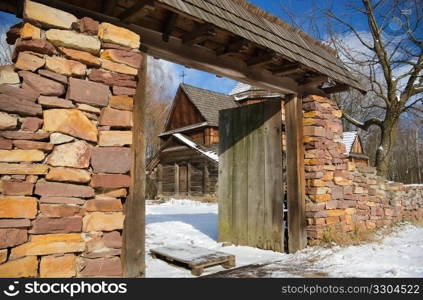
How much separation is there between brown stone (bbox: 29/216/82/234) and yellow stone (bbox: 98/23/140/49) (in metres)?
1.67

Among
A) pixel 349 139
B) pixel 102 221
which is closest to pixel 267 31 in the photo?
pixel 102 221

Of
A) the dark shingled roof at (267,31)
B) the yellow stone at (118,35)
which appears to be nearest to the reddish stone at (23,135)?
the yellow stone at (118,35)

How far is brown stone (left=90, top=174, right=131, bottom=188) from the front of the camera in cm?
315

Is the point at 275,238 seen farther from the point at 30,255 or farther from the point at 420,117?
the point at 420,117

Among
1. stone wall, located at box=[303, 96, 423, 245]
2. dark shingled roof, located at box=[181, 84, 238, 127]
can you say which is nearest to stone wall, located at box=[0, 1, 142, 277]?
stone wall, located at box=[303, 96, 423, 245]

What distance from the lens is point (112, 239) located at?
3197 mm

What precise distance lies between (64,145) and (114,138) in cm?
45

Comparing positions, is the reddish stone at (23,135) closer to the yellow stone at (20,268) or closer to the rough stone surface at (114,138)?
the rough stone surface at (114,138)

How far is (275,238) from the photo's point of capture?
5.86 meters

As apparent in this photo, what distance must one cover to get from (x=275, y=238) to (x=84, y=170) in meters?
3.72

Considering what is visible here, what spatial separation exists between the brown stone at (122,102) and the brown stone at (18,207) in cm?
108

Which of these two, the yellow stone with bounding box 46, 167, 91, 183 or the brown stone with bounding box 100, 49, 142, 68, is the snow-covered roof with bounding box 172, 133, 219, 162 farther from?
the yellow stone with bounding box 46, 167, 91, 183

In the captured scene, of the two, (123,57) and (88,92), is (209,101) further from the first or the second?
(88,92)

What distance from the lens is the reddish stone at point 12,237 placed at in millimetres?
2660
